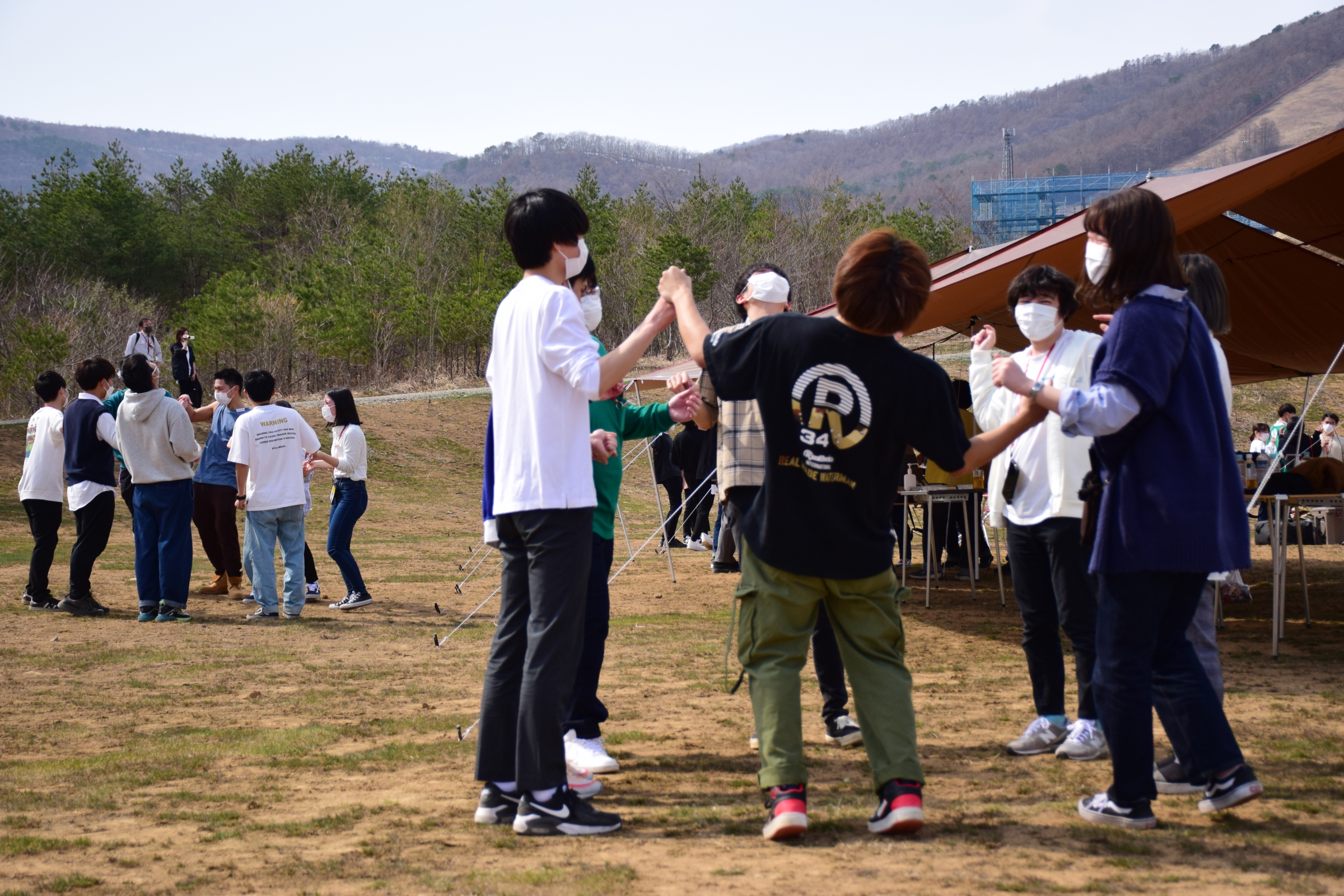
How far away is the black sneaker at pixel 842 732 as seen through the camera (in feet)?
13.0

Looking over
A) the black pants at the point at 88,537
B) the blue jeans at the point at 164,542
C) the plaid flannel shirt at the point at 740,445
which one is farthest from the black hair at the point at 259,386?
the plaid flannel shirt at the point at 740,445

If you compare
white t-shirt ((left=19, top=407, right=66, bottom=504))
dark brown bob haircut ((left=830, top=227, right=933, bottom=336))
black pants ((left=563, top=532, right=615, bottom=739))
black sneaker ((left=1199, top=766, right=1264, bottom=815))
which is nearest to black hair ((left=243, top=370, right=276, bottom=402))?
white t-shirt ((left=19, top=407, right=66, bottom=504))

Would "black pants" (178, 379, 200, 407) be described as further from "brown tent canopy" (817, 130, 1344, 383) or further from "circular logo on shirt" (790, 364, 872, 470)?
"circular logo on shirt" (790, 364, 872, 470)

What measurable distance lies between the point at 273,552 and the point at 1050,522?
569 cm

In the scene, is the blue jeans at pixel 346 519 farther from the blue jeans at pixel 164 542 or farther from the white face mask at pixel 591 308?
the white face mask at pixel 591 308

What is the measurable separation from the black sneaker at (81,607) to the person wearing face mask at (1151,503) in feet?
23.6

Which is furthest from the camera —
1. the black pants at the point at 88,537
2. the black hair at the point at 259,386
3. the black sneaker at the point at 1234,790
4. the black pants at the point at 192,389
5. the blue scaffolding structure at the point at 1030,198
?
the blue scaffolding structure at the point at 1030,198

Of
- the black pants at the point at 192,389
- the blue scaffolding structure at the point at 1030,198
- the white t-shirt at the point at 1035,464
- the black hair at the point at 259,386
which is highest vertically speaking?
the blue scaffolding structure at the point at 1030,198

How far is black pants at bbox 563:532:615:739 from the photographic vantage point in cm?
374

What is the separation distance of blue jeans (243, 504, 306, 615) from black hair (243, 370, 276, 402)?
79 centimetres

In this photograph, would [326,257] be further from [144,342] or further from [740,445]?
[740,445]

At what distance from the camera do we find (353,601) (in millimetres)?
8086

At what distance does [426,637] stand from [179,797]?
3.34 metres

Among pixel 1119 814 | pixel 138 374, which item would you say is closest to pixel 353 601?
pixel 138 374
